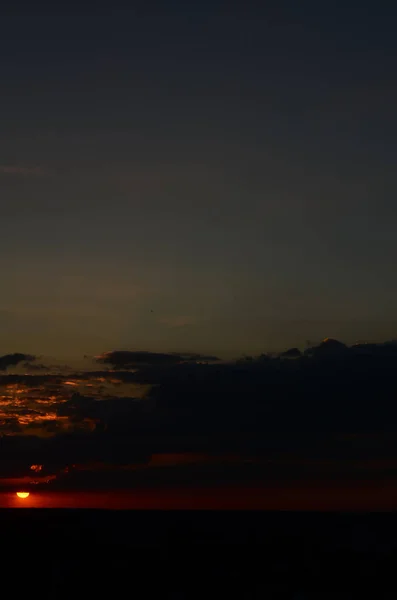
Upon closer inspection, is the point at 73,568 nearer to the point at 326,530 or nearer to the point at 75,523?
the point at 75,523

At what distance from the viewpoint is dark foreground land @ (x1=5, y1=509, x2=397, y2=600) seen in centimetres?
5769

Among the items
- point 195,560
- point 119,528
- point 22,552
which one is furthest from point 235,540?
point 22,552

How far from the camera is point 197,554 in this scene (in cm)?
6106

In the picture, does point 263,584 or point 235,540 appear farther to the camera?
point 235,540

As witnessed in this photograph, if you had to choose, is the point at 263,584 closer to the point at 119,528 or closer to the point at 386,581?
the point at 386,581

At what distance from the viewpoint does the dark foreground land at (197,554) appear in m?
57.7

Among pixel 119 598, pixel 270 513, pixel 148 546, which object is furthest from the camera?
pixel 270 513

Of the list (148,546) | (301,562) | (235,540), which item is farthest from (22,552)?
(301,562)

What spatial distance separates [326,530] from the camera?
208 ft

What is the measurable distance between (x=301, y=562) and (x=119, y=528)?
13182 mm

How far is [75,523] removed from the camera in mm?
65500

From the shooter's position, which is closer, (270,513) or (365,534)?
(365,534)

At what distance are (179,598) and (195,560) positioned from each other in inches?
142

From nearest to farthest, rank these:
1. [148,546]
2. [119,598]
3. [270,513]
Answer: [119,598], [148,546], [270,513]
